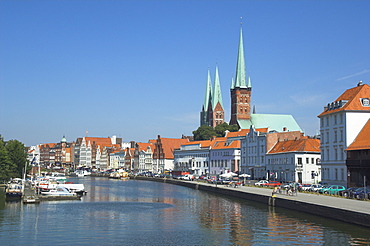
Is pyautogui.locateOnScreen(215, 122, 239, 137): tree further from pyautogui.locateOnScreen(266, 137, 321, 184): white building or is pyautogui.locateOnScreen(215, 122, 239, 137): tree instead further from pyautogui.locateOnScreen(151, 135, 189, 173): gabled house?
pyautogui.locateOnScreen(266, 137, 321, 184): white building

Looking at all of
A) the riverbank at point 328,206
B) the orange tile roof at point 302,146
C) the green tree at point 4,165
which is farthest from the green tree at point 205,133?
the riverbank at point 328,206

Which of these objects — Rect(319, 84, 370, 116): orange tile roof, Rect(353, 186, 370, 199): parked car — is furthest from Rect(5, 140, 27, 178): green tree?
Rect(353, 186, 370, 199): parked car

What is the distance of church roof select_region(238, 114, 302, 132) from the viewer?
185875 mm

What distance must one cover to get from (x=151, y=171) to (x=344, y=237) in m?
147

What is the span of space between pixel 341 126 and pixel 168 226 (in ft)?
120

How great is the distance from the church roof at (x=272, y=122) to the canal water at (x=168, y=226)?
12700 centimetres

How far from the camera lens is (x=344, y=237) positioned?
38250mm

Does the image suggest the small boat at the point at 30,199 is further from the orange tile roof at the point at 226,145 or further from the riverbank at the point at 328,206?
the orange tile roof at the point at 226,145

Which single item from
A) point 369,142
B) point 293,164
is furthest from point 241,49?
point 369,142

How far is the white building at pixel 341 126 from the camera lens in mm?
70000

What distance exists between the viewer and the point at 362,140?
66625mm

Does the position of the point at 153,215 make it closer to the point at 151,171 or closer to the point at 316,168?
the point at 316,168

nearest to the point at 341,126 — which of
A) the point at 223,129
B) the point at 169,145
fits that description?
the point at 223,129

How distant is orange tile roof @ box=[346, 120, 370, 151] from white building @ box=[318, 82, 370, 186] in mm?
751
